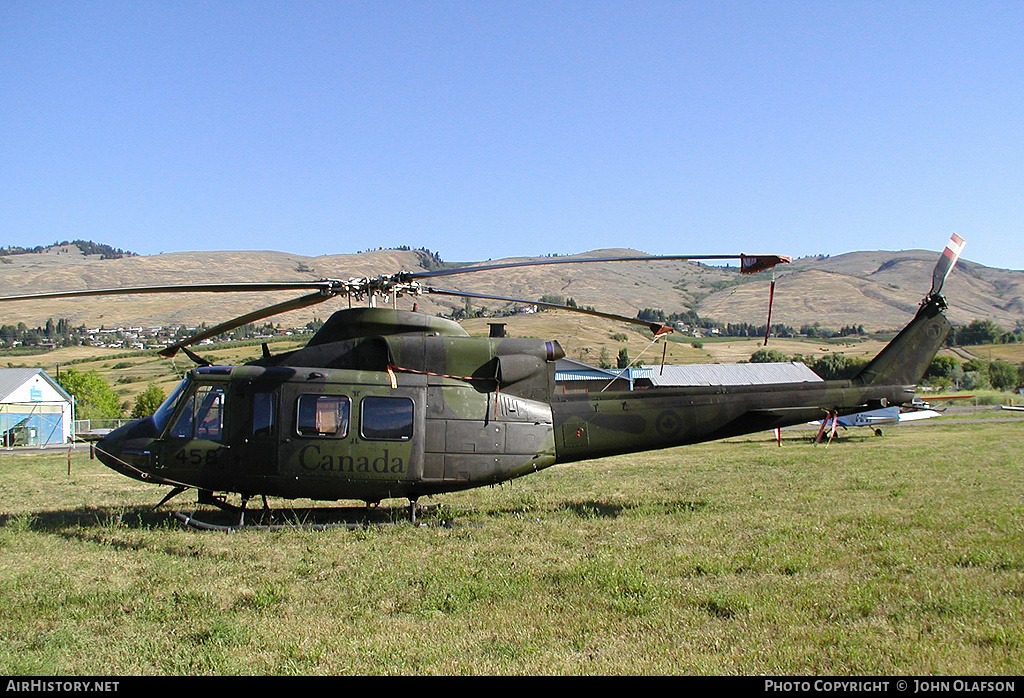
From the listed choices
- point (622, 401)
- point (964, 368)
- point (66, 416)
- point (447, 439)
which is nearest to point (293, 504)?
point (447, 439)

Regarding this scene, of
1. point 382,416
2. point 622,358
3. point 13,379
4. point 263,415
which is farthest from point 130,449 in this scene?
point 622,358

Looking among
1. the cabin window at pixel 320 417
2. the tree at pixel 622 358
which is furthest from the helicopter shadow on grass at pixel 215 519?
the tree at pixel 622 358

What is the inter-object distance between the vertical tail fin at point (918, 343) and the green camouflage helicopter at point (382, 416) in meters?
2.93

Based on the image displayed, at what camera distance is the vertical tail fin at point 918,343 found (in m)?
13.6

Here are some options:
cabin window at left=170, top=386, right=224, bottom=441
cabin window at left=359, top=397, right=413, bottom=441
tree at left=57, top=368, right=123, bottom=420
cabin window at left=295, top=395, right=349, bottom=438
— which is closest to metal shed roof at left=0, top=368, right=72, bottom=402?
tree at left=57, top=368, right=123, bottom=420

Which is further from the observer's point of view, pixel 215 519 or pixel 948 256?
pixel 948 256

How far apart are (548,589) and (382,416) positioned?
4.55m

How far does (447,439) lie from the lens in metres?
11.3

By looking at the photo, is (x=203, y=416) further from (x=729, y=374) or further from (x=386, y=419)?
(x=729, y=374)

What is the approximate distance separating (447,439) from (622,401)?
305 cm

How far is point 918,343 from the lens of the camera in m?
13.9

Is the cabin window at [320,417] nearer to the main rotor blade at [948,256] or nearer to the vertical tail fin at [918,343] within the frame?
the vertical tail fin at [918,343]

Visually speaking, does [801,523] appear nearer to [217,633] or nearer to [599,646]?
[599,646]
